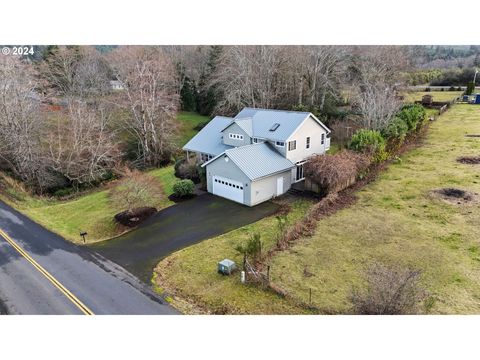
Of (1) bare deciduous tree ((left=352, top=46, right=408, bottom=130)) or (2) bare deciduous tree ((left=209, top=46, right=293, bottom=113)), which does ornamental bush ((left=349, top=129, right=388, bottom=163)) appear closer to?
(1) bare deciduous tree ((left=352, top=46, right=408, bottom=130))

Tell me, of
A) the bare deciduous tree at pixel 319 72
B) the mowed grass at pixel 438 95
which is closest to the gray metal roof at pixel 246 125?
the bare deciduous tree at pixel 319 72

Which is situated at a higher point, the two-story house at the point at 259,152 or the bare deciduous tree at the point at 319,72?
the bare deciduous tree at the point at 319,72

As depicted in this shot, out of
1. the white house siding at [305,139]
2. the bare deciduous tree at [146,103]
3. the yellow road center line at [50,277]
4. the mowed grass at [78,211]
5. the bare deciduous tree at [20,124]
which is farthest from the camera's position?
the bare deciduous tree at [146,103]

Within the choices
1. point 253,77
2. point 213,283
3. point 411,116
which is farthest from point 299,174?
point 253,77

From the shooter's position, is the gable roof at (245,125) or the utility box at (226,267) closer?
the utility box at (226,267)

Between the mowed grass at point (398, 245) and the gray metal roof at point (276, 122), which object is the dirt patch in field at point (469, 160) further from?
the gray metal roof at point (276, 122)

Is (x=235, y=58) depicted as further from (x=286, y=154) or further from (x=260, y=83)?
(x=286, y=154)

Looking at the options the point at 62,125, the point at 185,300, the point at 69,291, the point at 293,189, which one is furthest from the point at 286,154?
the point at 62,125
